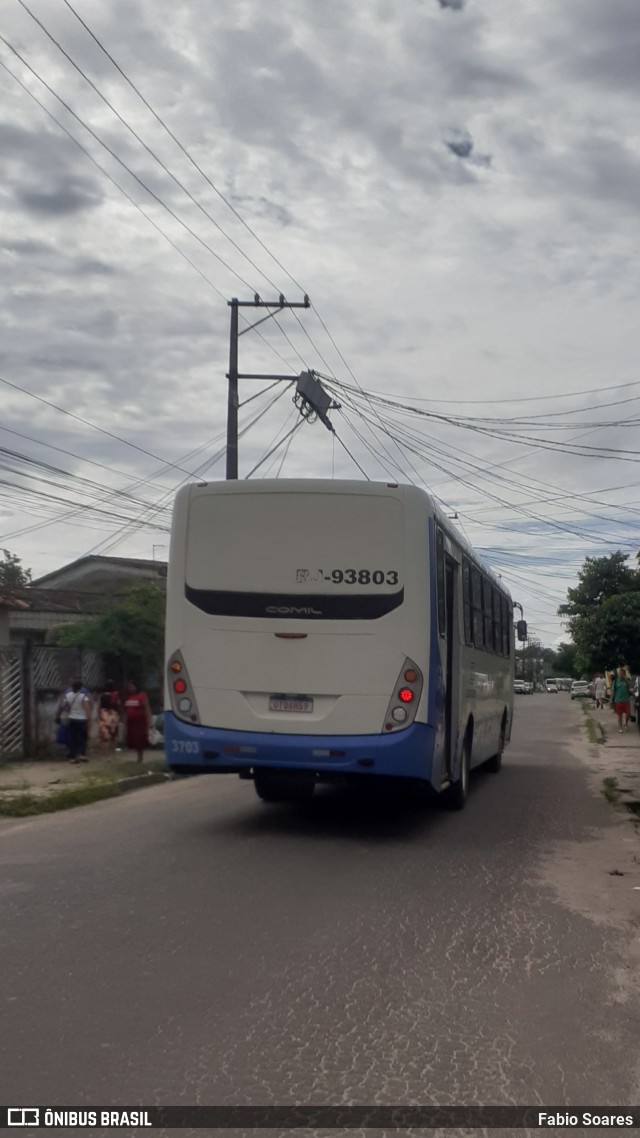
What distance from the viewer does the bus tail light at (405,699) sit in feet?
32.9

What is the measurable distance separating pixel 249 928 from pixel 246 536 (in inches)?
170

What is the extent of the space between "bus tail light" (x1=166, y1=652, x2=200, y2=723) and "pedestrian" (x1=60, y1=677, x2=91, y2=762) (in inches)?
317

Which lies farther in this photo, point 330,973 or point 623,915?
point 623,915

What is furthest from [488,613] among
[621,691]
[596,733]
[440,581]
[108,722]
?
[596,733]

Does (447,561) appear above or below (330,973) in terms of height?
above

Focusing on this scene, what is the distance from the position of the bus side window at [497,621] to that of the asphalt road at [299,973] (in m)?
6.11

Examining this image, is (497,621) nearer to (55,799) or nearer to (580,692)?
(55,799)

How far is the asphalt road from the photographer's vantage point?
4.73m

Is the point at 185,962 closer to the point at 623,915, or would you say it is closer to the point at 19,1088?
the point at 19,1088

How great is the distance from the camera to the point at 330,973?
616 centimetres

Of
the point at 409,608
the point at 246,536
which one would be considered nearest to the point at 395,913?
the point at 409,608

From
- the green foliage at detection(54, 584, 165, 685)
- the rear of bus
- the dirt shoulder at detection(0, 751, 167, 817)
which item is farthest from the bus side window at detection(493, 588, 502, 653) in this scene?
the green foliage at detection(54, 584, 165, 685)

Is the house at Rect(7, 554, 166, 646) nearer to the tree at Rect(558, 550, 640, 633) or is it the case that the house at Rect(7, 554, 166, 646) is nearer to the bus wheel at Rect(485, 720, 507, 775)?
the bus wheel at Rect(485, 720, 507, 775)

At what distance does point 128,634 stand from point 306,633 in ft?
44.1
